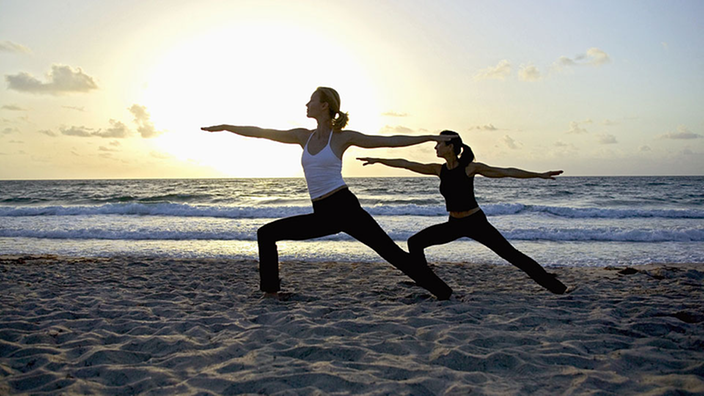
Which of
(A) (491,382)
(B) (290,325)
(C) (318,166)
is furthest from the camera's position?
(C) (318,166)

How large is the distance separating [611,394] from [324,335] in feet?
6.65

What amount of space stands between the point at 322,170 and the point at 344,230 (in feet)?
2.03

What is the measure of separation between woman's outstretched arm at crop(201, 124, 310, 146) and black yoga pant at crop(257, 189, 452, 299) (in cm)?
65

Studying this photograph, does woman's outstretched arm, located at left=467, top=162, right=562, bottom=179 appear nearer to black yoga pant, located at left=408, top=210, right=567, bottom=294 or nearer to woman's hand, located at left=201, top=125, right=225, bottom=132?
black yoga pant, located at left=408, top=210, right=567, bottom=294

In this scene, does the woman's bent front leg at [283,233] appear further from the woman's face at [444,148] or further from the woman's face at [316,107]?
the woman's face at [444,148]

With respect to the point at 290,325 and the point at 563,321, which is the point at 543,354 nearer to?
the point at 563,321

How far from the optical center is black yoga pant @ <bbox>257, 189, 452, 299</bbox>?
4.26m

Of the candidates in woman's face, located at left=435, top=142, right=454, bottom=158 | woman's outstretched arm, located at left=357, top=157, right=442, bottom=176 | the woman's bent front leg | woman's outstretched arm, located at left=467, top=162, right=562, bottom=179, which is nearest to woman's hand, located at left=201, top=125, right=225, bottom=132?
the woman's bent front leg

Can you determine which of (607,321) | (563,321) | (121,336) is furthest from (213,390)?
(607,321)

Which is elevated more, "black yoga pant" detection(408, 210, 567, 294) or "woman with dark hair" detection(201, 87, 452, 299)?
"woman with dark hair" detection(201, 87, 452, 299)

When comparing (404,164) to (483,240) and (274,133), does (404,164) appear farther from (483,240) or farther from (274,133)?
(274,133)

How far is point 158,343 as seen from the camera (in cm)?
349

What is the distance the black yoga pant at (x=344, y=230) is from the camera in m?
4.26

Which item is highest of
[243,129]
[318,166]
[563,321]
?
[243,129]
